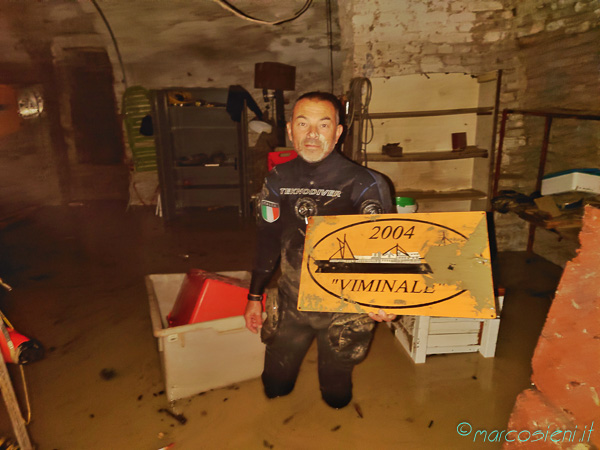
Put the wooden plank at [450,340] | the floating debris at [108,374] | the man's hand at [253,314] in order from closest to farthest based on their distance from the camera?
the man's hand at [253,314]
the floating debris at [108,374]
the wooden plank at [450,340]

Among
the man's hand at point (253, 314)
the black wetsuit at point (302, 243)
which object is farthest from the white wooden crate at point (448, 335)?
the man's hand at point (253, 314)

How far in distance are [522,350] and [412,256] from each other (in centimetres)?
211

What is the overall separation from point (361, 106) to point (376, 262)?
9.88 ft

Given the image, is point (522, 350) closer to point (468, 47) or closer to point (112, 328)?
point (468, 47)

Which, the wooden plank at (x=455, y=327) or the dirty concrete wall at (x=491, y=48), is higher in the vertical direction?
the dirty concrete wall at (x=491, y=48)

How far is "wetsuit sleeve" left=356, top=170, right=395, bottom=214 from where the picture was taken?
186 centimetres

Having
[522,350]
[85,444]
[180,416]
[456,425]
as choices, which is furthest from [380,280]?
[522,350]

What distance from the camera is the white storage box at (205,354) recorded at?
2346 mm

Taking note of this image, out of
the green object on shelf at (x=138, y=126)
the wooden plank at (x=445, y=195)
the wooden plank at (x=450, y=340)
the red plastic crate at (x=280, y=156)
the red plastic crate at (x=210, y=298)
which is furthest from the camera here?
the green object on shelf at (x=138, y=126)

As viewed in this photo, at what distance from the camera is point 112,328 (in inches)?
136

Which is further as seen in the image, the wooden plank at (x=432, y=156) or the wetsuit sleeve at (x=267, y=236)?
the wooden plank at (x=432, y=156)

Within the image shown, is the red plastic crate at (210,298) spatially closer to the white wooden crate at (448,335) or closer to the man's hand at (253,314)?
the man's hand at (253,314)

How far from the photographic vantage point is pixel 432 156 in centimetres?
433

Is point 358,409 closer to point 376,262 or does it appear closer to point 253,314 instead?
point 253,314
